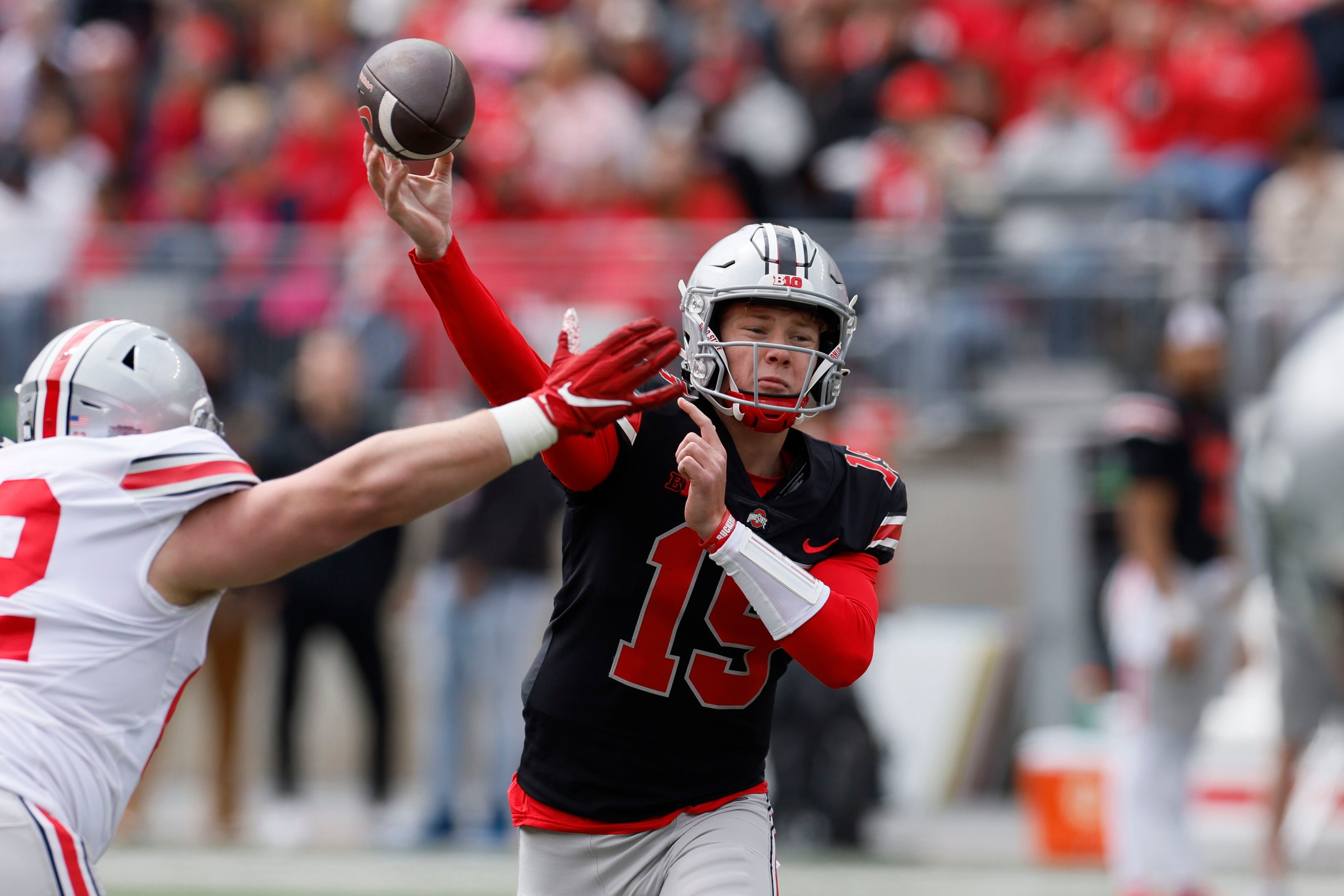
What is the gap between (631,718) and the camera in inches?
129

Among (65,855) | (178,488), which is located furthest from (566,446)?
(65,855)

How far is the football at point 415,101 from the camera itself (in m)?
3.26

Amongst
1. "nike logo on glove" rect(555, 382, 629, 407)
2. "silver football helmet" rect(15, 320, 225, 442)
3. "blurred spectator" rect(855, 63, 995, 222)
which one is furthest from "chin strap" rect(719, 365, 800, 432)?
"blurred spectator" rect(855, 63, 995, 222)

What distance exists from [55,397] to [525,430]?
93 cm

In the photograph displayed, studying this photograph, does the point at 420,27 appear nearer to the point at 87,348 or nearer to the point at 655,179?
the point at 655,179

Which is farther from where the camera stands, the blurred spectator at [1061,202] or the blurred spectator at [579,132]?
the blurred spectator at [579,132]

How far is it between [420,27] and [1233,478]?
6.83 metres

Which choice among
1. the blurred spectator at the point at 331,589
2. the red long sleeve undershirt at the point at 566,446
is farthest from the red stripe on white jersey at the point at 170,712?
the blurred spectator at the point at 331,589

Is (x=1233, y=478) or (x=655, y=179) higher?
(x=655, y=179)

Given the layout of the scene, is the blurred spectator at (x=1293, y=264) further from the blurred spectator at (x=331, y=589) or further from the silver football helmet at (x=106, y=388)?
the silver football helmet at (x=106, y=388)

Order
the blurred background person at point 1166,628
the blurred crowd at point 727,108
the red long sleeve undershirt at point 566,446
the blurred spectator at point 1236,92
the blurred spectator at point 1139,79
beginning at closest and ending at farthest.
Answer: the red long sleeve undershirt at point 566,446 → the blurred background person at point 1166,628 → the blurred crowd at point 727,108 → the blurred spectator at point 1236,92 → the blurred spectator at point 1139,79

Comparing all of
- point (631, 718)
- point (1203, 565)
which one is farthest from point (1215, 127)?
point (631, 718)

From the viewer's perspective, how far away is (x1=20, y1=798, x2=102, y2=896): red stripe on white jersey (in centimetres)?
278

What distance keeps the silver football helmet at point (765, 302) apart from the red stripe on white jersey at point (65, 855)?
140cm
